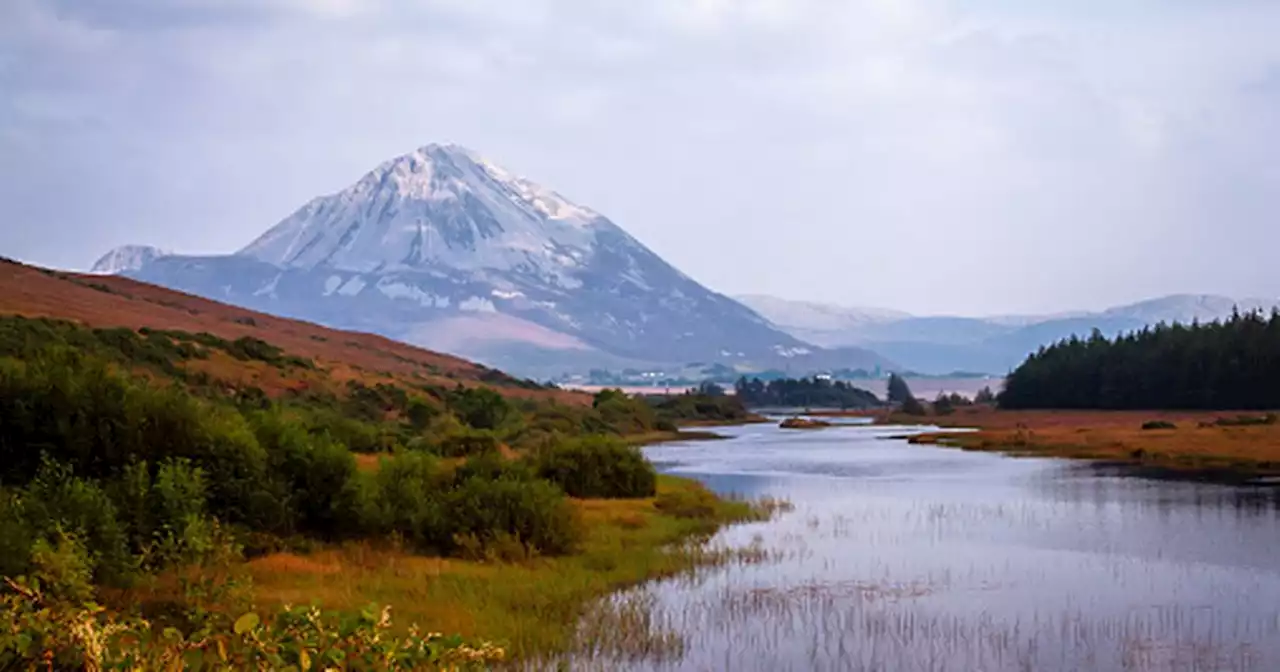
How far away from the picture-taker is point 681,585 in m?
23.0

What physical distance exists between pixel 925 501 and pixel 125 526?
2881 centimetres

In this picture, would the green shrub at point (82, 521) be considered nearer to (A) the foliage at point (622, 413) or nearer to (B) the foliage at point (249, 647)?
(B) the foliage at point (249, 647)

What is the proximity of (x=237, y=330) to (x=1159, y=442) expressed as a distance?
69080 mm

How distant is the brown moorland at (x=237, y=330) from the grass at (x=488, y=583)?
129 ft

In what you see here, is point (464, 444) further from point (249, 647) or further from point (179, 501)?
point (249, 647)

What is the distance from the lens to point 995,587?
74.5 ft

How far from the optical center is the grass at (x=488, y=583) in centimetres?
1708

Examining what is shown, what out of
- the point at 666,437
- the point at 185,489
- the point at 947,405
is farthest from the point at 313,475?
the point at 947,405

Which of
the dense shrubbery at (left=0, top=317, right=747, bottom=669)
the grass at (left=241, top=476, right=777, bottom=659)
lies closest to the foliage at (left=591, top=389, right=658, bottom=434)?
the dense shrubbery at (left=0, top=317, right=747, bottom=669)

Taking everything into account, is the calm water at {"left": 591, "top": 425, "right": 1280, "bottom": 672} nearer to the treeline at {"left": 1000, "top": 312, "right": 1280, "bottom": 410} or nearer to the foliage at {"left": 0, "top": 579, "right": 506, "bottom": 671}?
the foliage at {"left": 0, "top": 579, "right": 506, "bottom": 671}

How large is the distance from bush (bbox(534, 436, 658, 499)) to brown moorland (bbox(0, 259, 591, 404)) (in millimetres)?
26912

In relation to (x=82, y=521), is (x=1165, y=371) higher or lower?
higher

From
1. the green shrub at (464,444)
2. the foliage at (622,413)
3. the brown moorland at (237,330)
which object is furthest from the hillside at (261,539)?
the foliage at (622,413)

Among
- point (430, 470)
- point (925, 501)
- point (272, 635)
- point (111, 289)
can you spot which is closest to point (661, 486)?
point (925, 501)
